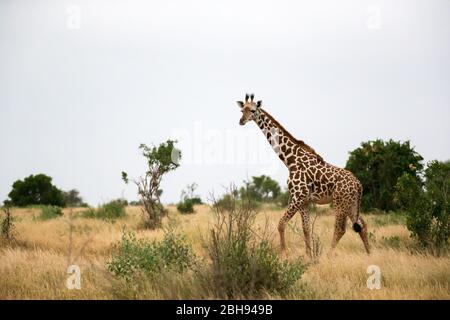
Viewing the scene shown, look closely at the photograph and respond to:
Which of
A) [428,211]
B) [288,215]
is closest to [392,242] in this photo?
[428,211]

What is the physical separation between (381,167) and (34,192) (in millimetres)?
25592

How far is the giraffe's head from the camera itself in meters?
10.2

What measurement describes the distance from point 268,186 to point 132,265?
3698 cm

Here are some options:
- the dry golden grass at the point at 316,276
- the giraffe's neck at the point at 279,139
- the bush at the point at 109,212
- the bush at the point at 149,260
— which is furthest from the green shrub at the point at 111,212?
the bush at the point at 149,260

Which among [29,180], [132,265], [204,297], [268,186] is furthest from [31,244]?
[268,186]

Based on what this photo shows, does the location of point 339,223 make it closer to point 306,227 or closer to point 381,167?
point 306,227

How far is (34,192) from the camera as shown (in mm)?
36781

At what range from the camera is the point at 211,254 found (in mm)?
6578

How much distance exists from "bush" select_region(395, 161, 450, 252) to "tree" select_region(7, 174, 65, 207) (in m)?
30.0

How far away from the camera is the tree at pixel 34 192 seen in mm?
36188

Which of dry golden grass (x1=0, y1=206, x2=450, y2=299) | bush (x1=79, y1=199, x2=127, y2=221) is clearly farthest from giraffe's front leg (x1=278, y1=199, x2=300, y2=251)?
bush (x1=79, y1=199, x2=127, y2=221)

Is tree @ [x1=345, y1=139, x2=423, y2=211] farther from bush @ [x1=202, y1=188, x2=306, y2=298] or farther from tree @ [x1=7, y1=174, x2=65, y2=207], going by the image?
tree @ [x1=7, y1=174, x2=65, y2=207]

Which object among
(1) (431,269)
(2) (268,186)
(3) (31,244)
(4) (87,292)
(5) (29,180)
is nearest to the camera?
(4) (87,292)
